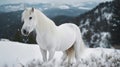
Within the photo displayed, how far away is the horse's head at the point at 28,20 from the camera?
19.2ft

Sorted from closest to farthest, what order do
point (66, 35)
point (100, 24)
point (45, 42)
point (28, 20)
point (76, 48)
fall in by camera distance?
point (28, 20), point (45, 42), point (66, 35), point (76, 48), point (100, 24)

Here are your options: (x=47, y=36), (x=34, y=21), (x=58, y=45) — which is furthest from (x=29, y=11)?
(x=58, y=45)

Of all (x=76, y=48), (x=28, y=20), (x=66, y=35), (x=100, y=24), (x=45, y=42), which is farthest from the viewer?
(x=100, y=24)

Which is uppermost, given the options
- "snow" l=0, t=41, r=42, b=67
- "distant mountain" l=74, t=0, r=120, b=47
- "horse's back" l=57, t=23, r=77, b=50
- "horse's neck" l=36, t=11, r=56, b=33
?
"horse's neck" l=36, t=11, r=56, b=33

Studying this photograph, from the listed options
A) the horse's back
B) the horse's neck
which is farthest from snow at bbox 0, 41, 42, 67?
the horse's neck

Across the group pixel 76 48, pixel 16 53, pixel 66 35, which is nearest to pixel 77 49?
pixel 76 48

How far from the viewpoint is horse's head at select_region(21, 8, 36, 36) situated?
5.86 metres

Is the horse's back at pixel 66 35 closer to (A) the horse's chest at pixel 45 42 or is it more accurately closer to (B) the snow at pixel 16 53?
(A) the horse's chest at pixel 45 42

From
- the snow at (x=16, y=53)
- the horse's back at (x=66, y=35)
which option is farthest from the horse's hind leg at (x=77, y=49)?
the snow at (x=16, y=53)

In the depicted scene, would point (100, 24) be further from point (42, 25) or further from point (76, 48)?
point (42, 25)

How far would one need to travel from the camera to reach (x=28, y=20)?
5.94 m

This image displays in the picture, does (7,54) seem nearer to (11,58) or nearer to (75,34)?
(11,58)

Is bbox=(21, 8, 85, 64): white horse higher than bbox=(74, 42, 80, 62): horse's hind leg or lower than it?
higher

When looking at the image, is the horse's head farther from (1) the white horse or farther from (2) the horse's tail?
(2) the horse's tail
